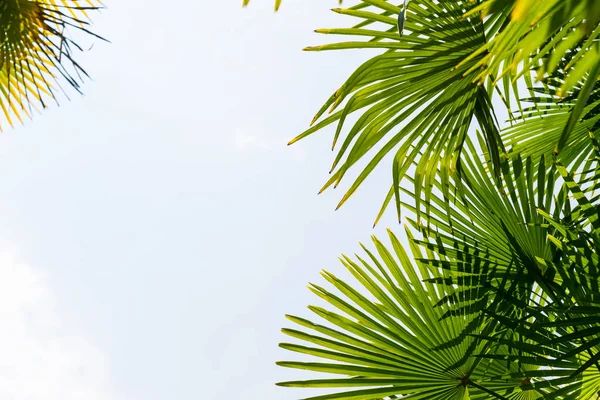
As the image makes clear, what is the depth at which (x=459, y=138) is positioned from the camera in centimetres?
165

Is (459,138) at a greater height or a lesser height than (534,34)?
greater

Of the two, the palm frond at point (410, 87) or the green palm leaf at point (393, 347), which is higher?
the palm frond at point (410, 87)

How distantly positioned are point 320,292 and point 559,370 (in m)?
0.73

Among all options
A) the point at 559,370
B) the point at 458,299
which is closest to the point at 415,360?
the point at 458,299

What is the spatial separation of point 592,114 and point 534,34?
194 centimetres

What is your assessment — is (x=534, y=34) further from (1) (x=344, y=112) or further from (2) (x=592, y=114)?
(2) (x=592, y=114)

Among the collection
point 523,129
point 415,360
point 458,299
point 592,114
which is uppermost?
point 523,129

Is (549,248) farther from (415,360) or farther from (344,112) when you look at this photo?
(344,112)

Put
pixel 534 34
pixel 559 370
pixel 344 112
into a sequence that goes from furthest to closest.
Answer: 1. pixel 559 370
2. pixel 344 112
3. pixel 534 34

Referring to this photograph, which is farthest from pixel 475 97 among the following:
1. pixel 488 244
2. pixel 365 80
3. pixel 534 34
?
pixel 534 34

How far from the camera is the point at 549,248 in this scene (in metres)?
1.91

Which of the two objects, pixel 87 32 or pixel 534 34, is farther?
pixel 87 32

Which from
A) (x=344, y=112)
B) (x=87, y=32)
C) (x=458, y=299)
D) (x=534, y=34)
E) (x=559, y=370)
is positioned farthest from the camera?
(x=458, y=299)

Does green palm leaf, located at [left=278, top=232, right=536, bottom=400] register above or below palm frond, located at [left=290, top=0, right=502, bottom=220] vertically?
below
